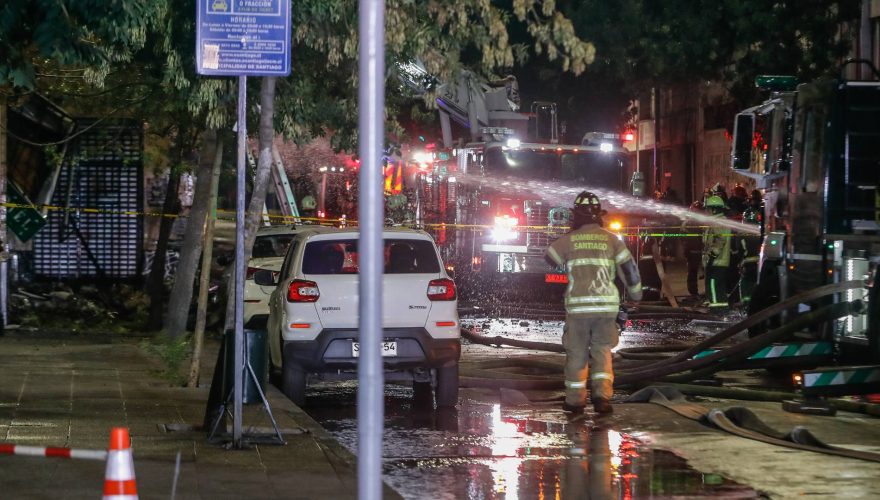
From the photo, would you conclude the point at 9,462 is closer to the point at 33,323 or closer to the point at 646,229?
the point at 33,323

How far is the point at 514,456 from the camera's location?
31.4 ft

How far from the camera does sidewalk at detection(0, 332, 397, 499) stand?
798 cm

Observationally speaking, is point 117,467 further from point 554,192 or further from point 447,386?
point 554,192

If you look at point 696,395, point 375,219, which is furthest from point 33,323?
point 375,219

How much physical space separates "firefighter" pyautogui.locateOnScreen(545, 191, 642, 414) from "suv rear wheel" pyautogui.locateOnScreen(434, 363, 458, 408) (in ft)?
3.36

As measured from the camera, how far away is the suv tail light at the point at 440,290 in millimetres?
12023

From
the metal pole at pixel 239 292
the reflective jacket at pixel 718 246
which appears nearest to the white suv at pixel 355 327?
the metal pole at pixel 239 292

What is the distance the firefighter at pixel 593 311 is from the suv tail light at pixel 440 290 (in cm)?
106

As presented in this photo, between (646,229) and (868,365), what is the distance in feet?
41.3

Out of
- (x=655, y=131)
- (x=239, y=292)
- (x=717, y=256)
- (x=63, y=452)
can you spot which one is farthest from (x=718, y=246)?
(x=655, y=131)

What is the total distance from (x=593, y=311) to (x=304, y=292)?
2.53 m

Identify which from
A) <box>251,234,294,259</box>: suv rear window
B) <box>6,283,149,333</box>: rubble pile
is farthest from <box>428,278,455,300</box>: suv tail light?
<box>6,283,149,333</box>: rubble pile

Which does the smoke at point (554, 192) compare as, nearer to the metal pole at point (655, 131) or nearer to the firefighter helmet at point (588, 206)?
the firefighter helmet at point (588, 206)

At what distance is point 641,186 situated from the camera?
21047 millimetres
